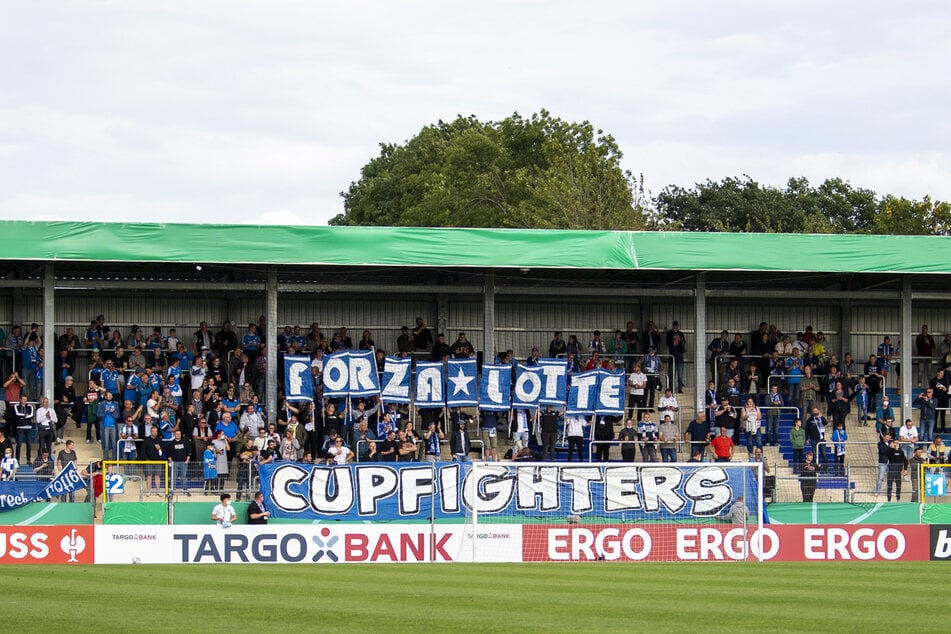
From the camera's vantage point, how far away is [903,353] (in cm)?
3716

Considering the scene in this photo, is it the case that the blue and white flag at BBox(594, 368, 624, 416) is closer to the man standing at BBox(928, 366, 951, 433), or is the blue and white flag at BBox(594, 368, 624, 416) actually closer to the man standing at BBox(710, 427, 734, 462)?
the man standing at BBox(710, 427, 734, 462)

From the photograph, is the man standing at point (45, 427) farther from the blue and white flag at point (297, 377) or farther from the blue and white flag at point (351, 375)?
the blue and white flag at point (351, 375)

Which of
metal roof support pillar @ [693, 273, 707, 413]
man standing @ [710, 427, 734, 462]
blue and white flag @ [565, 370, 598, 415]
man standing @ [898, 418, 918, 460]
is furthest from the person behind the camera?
metal roof support pillar @ [693, 273, 707, 413]

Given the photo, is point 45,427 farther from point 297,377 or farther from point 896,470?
point 896,470

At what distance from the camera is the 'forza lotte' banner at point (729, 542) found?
2588 centimetres

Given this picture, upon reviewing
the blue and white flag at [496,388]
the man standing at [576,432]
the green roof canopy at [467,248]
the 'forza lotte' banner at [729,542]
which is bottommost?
the 'forza lotte' banner at [729,542]

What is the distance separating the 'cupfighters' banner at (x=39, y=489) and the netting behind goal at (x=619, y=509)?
329 inches

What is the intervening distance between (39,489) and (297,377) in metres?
7.56

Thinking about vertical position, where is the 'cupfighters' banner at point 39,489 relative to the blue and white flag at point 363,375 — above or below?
below

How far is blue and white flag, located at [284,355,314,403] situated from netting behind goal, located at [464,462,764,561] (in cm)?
723

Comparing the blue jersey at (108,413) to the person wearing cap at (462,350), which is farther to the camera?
the person wearing cap at (462,350)

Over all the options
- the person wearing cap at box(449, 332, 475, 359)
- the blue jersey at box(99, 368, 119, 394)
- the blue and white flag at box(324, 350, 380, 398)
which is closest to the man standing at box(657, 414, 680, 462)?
the person wearing cap at box(449, 332, 475, 359)

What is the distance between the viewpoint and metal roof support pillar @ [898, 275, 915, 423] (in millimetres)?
36594

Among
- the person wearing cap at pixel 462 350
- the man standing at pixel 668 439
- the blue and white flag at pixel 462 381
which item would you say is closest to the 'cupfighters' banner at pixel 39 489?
the blue and white flag at pixel 462 381
